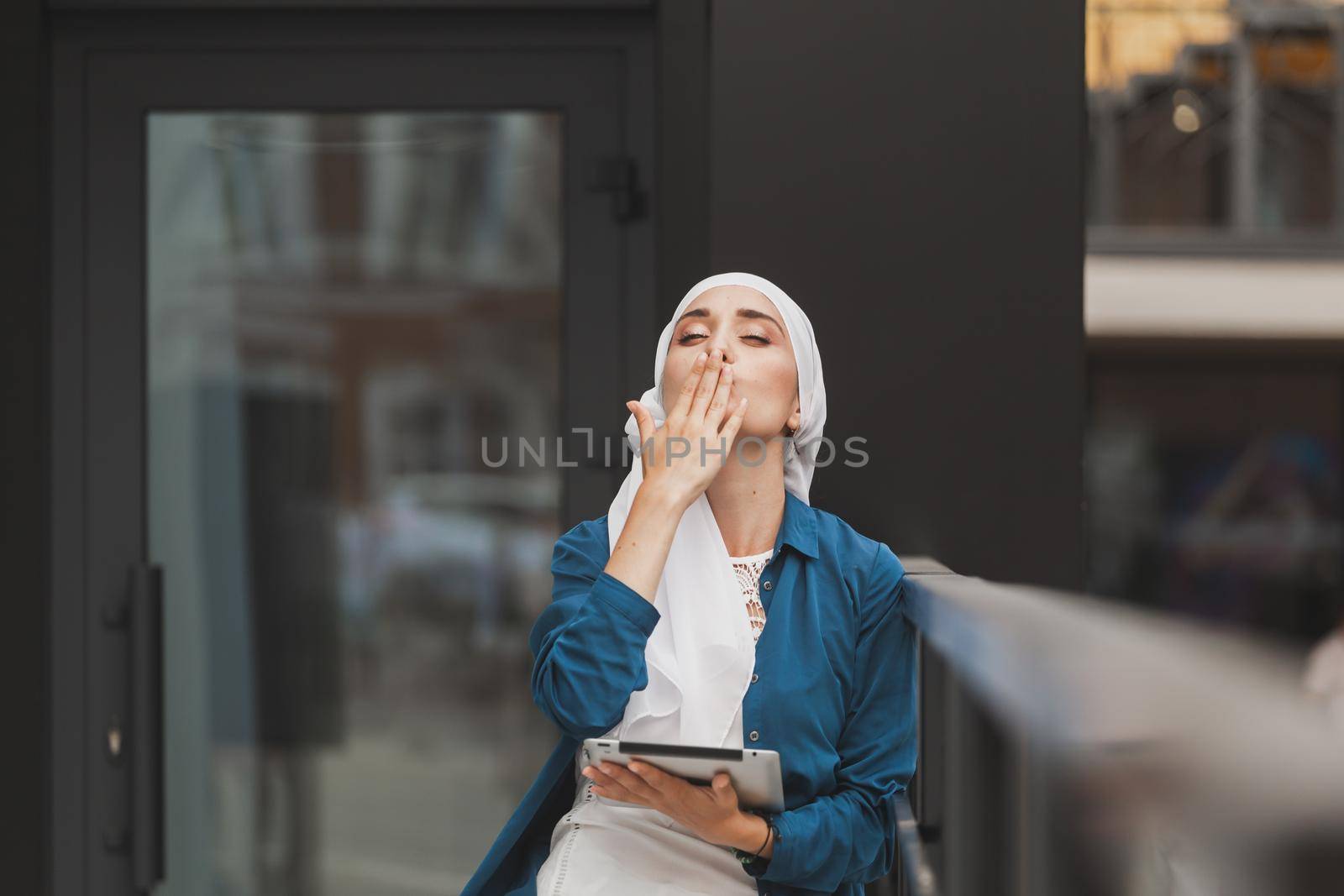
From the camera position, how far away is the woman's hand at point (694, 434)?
1.45m

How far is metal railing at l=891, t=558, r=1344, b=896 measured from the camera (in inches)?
20.6

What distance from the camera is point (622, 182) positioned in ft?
8.76

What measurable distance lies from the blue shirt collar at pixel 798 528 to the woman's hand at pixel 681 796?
319 mm

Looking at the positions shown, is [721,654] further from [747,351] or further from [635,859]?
[747,351]

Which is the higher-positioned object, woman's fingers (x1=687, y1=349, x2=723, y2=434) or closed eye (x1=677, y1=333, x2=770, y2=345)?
closed eye (x1=677, y1=333, x2=770, y2=345)

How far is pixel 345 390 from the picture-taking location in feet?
9.46

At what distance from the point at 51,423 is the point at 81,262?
0.35 m

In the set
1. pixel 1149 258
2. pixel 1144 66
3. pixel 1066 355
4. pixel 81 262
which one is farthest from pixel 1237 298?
pixel 81 262

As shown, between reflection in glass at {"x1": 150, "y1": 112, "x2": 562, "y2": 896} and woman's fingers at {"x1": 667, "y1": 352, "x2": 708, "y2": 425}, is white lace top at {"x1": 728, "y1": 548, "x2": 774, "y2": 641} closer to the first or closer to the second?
woman's fingers at {"x1": 667, "y1": 352, "x2": 708, "y2": 425}

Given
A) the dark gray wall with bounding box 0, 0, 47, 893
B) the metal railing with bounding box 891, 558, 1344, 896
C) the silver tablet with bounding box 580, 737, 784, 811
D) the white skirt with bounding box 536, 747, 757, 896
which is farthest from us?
the dark gray wall with bounding box 0, 0, 47, 893

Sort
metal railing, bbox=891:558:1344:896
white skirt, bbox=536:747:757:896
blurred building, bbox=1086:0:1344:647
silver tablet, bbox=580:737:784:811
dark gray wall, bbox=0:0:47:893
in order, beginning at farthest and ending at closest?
blurred building, bbox=1086:0:1344:647
dark gray wall, bbox=0:0:47:893
white skirt, bbox=536:747:757:896
silver tablet, bbox=580:737:784:811
metal railing, bbox=891:558:1344:896

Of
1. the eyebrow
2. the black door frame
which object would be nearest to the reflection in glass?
the black door frame

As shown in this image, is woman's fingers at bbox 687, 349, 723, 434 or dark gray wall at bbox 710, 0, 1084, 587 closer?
woman's fingers at bbox 687, 349, 723, 434

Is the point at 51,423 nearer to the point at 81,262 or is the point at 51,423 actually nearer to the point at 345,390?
the point at 81,262
